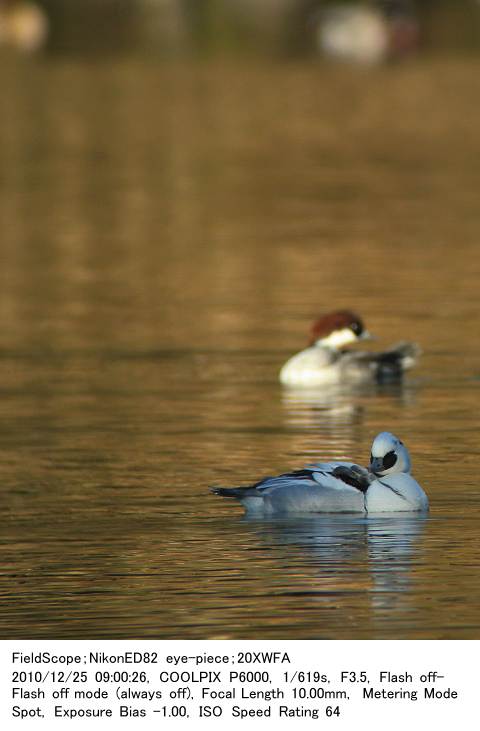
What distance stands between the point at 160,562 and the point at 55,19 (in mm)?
61716

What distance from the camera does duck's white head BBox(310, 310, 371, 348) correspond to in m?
20.2

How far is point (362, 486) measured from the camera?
14.0 metres

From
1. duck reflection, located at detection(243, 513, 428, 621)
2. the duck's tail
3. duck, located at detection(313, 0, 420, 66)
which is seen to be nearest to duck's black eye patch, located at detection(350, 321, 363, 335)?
the duck's tail

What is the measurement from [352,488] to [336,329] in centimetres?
632

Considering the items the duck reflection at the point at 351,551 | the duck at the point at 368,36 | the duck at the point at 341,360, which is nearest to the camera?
the duck reflection at the point at 351,551

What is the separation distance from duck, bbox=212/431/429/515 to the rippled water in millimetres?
119

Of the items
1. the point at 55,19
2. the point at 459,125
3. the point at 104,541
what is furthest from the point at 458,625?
the point at 55,19

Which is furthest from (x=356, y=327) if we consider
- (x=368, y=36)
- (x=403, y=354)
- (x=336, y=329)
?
(x=368, y=36)

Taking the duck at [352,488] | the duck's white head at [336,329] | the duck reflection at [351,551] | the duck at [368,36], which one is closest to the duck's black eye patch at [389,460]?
the duck at [352,488]

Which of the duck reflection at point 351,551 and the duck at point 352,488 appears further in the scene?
the duck at point 352,488

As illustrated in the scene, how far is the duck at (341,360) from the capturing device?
19.8 metres

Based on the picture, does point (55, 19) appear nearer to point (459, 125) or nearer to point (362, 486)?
point (459, 125)

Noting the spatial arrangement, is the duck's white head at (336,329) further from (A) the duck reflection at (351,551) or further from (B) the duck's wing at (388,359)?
(A) the duck reflection at (351,551)

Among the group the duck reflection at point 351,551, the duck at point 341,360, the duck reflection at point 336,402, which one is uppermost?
the duck at point 341,360
